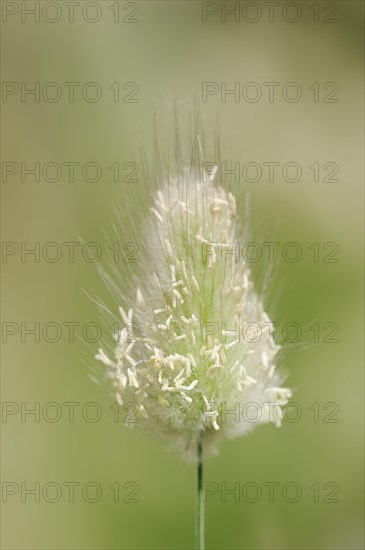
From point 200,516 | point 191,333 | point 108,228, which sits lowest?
point 200,516

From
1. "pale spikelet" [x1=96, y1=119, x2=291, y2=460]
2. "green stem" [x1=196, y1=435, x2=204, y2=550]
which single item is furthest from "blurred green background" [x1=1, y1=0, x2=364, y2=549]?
"green stem" [x1=196, y1=435, x2=204, y2=550]

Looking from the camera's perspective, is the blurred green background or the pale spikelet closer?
the pale spikelet

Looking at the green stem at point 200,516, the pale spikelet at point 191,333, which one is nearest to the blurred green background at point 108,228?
the pale spikelet at point 191,333

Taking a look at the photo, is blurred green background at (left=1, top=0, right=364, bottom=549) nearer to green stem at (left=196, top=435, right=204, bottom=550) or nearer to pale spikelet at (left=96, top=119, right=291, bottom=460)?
pale spikelet at (left=96, top=119, right=291, bottom=460)

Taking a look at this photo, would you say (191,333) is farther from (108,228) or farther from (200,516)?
(108,228)

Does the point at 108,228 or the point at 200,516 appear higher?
the point at 108,228

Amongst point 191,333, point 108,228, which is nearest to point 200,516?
point 191,333

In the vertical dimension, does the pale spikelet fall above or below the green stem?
above
